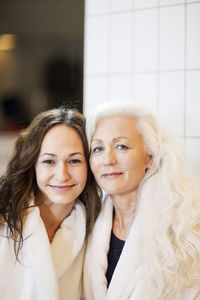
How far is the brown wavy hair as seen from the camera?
1.32 metres

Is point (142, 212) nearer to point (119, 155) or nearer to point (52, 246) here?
point (119, 155)

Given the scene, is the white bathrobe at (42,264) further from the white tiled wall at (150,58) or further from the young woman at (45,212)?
the white tiled wall at (150,58)

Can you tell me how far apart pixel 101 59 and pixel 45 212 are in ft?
3.12

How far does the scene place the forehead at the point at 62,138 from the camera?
4.25 ft

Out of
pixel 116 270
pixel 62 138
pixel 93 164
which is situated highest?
pixel 62 138

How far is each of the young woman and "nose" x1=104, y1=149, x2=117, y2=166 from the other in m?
Result: 0.13

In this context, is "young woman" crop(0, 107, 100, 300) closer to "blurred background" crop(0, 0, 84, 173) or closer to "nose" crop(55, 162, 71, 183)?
"nose" crop(55, 162, 71, 183)

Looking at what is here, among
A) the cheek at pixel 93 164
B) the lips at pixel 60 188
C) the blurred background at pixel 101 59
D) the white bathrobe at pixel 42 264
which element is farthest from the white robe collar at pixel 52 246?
the blurred background at pixel 101 59

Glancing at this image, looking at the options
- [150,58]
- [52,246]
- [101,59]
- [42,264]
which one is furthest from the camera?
[101,59]

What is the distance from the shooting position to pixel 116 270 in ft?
4.17

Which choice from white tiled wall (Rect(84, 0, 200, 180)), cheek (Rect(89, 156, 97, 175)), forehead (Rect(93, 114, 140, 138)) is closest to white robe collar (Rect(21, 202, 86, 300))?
cheek (Rect(89, 156, 97, 175))

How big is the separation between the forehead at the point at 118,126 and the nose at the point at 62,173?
19 cm

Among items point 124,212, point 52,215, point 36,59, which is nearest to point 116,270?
point 124,212

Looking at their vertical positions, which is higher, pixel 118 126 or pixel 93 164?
pixel 118 126
